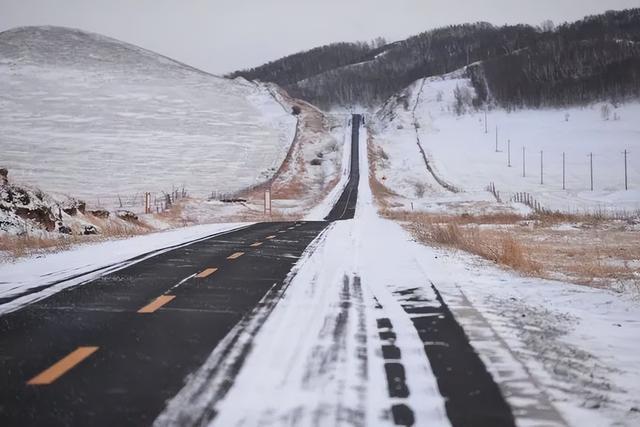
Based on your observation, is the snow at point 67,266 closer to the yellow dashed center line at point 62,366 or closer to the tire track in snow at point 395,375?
the yellow dashed center line at point 62,366

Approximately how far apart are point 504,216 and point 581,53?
12788cm

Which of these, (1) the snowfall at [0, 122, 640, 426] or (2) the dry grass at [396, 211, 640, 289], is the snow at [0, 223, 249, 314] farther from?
(2) the dry grass at [396, 211, 640, 289]

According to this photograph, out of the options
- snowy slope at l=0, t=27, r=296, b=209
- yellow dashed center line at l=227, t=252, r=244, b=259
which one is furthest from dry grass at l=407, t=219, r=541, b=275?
snowy slope at l=0, t=27, r=296, b=209

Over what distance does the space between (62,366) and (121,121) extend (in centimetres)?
7222

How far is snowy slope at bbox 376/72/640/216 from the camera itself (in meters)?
52.9

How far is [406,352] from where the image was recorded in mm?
4672

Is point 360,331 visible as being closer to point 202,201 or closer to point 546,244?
point 546,244

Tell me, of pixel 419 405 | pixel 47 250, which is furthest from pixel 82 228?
pixel 419 405

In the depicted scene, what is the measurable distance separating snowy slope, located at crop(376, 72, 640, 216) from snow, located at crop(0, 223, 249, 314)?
35861mm

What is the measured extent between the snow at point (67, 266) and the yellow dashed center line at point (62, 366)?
2.16 m

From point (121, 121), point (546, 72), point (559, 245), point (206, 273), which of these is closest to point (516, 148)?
point (121, 121)

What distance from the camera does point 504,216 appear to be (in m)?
30.6

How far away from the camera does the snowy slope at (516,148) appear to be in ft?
174

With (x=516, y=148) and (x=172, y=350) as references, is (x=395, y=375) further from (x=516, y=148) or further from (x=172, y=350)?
(x=516, y=148)
